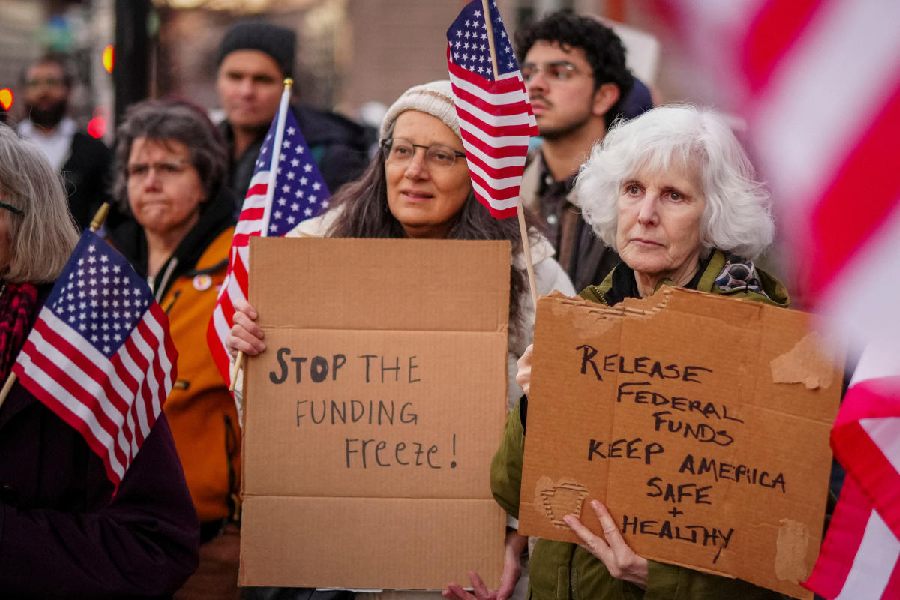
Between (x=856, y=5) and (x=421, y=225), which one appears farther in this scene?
(x=421, y=225)

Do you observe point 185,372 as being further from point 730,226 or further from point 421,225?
point 730,226

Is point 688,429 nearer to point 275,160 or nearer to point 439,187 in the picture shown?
point 439,187

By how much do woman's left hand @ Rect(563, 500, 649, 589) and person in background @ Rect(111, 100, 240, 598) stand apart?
73.2 inches

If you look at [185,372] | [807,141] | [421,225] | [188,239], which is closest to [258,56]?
[188,239]

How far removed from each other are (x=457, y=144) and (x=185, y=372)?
137 cm

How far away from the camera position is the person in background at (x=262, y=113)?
5805 mm

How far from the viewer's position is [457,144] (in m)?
3.80

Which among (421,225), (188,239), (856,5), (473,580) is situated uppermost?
(856,5)

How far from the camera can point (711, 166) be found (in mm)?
3055

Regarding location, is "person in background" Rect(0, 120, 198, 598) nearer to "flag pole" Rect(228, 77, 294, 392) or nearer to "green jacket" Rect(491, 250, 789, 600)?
"green jacket" Rect(491, 250, 789, 600)

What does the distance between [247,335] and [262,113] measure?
9.56 feet

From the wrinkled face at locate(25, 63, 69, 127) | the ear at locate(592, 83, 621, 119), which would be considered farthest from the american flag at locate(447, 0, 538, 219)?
the wrinkled face at locate(25, 63, 69, 127)

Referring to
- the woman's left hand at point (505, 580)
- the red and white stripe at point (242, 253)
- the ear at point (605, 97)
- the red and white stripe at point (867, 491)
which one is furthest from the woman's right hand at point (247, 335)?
the ear at point (605, 97)

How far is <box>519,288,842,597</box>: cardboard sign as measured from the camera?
8.79 ft
